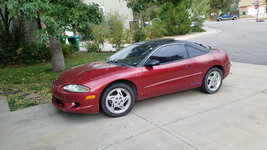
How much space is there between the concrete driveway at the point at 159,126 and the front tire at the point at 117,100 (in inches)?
6.2

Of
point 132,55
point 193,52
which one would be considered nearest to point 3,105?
point 132,55

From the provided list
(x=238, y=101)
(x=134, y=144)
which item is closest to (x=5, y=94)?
(x=134, y=144)

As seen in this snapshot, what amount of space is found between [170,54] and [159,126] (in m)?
1.73

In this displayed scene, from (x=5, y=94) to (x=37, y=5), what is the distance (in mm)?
2940

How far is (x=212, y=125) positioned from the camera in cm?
363

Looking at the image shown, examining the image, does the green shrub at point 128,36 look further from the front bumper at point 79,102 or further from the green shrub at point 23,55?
the front bumper at point 79,102

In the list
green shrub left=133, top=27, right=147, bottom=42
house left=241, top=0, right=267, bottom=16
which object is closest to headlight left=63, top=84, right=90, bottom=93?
green shrub left=133, top=27, right=147, bottom=42

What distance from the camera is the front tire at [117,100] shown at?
157 inches

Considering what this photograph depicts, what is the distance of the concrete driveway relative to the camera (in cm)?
320

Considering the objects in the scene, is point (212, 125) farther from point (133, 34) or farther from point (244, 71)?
point (133, 34)

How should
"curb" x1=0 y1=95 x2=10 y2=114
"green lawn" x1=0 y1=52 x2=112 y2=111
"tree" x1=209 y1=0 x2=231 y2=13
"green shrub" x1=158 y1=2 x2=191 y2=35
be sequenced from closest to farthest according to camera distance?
"curb" x1=0 y1=95 x2=10 y2=114 → "green lawn" x1=0 y1=52 x2=112 y2=111 → "green shrub" x1=158 y1=2 x2=191 y2=35 → "tree" x1=209 y1=0 x2=231 y2=13

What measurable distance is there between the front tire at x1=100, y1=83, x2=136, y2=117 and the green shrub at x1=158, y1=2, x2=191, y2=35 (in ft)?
64.9

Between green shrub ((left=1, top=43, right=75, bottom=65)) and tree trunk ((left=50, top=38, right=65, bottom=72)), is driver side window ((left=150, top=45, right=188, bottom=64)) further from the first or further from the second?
green shrub ((left=1, top=43, right=75, bottom=65))

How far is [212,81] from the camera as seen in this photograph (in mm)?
5199
